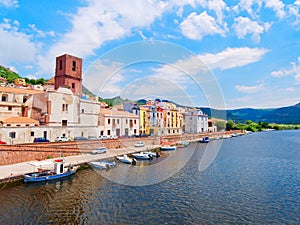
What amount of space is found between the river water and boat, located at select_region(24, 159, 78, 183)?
2.40ft

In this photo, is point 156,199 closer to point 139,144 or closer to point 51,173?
point 51,173

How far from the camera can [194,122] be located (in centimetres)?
7656

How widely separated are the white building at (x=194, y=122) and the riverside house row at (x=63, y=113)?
23.6 m

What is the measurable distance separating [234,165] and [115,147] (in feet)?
66.5

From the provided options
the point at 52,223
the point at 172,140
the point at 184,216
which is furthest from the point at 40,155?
the point at 172,140

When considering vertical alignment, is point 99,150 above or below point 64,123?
below

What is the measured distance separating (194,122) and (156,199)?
61.2m

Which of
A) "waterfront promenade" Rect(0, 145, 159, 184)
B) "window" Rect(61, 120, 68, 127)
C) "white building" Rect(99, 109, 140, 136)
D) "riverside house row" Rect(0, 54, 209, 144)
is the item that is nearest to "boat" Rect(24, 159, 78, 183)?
"waterfront promenade" Rect(0, 145, 159, 184)

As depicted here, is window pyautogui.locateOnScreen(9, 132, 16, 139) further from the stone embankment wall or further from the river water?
the river water

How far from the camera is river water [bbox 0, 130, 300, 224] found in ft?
46.1

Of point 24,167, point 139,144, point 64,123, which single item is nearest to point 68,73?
point 64,123

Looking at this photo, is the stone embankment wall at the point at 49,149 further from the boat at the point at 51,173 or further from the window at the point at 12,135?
the boat at the point at 51,173

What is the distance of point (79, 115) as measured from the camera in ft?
131

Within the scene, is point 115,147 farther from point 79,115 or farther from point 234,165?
point 234,165
